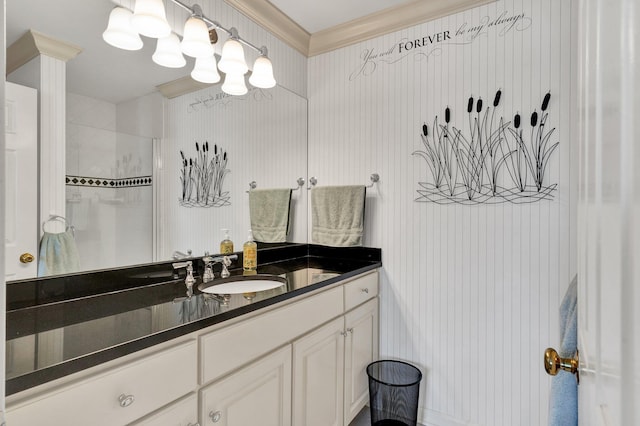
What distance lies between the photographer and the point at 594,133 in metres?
0.46

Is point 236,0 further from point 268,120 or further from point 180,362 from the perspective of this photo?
point 180,362

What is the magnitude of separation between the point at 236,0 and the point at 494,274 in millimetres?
2060

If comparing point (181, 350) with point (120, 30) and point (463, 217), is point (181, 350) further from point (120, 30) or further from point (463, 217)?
point (463, 217)

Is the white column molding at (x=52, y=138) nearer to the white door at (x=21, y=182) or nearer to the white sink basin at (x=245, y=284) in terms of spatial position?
the white door at (x=21, y=182)

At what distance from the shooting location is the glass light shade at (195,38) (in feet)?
4.77

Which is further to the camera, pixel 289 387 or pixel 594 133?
pixel 289 387

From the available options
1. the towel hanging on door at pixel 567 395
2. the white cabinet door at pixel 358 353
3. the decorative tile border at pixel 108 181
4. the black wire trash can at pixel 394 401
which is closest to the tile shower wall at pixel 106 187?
the decorative tile border at pixel 108 181

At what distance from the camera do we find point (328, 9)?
6.58 ft

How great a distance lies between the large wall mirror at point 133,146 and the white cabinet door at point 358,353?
0.83m

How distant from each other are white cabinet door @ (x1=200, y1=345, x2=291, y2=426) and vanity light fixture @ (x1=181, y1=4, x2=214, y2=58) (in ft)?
4.47

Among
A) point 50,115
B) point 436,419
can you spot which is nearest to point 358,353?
point 436,419

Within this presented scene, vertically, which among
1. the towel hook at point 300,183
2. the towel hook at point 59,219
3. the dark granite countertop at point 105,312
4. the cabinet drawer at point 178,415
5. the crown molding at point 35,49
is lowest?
the cabinet drawer at point 178,415

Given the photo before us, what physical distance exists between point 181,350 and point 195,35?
1307 millimetres

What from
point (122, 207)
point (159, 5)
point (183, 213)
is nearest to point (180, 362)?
point (122, 207)
